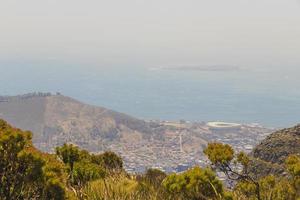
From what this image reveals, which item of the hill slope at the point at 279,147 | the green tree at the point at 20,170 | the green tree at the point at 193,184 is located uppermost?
the green tree at the point at 20,170

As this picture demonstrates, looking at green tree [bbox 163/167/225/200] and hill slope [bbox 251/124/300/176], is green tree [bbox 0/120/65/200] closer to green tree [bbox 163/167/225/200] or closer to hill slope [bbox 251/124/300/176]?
green tree [bbox 163/167/225/200]

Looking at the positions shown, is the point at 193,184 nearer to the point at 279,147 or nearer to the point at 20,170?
the point at 20,170

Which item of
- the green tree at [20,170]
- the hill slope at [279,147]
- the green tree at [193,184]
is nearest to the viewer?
the green tree at [20,170]

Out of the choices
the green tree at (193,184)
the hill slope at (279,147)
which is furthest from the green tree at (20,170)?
the hill slope at (279,147)

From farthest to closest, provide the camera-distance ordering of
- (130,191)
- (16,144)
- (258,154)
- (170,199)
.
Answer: (258,154) < (170,199) < (130,191) < (16,144)

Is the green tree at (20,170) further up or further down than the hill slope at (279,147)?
further up

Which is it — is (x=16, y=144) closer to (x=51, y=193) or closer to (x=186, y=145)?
(x=51, y=193)

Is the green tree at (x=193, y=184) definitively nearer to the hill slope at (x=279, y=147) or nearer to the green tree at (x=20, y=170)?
the green tree at (x=20, y=170)

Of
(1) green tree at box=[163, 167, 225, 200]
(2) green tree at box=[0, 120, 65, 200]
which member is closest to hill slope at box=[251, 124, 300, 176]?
(1) green tree at box=[163, 167, 225, 200]

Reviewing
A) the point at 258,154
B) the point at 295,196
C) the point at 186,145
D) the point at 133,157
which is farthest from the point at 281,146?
the point at 186,145

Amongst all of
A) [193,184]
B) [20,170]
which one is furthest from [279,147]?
[20,170]

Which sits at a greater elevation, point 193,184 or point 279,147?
point 193,184
